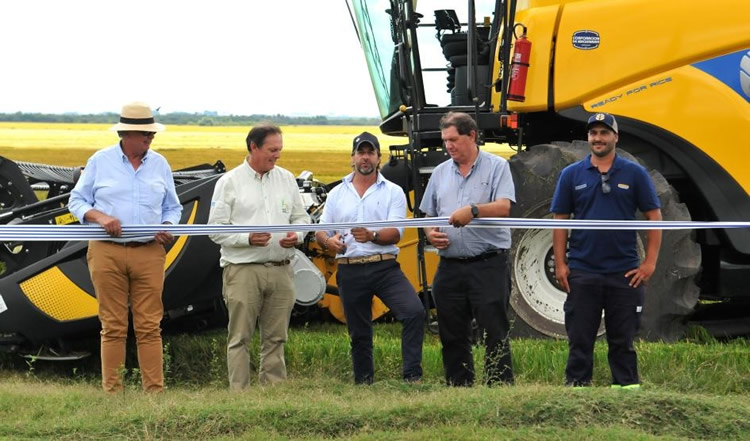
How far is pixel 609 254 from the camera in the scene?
6160 mm

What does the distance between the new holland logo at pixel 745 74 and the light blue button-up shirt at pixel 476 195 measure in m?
2.30

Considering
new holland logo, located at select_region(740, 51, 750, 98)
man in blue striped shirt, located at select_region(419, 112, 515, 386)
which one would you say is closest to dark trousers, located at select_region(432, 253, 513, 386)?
man in blue striped shirt, located at select_region(419, 112, 515, 386)

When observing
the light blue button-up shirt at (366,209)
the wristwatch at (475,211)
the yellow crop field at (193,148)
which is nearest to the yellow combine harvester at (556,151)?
the light blue button-up shirt at (366,209)

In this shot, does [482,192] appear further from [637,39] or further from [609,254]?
[637,39]

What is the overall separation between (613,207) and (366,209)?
5.12 feet

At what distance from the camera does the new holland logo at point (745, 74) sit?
7.74 m

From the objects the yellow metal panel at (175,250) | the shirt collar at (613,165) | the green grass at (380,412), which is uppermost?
the shirt collar at (613,165)

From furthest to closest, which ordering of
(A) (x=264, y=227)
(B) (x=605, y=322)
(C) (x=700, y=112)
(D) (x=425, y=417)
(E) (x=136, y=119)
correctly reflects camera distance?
(C) (x=700, y=112) → (A) (x=264, y=227) → (E) (x=136, y=119) → (B) (x=605, y=322) → (D) (x=425, y=417)

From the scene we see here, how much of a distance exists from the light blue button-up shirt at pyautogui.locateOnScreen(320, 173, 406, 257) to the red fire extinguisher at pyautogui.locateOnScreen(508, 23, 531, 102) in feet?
5.39

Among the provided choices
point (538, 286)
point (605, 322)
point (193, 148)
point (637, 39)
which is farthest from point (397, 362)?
point (193, 148)

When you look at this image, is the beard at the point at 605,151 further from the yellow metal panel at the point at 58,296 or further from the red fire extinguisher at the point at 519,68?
the yellow metal panel at the point at 58,296

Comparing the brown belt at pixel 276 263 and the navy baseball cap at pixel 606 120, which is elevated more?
the navy baseball cap at pixel 606 120

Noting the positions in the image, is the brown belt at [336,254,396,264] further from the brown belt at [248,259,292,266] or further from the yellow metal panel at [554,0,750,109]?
the yellow metal panel at [554,0,750,109]

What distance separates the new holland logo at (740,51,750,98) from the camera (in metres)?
7.74
